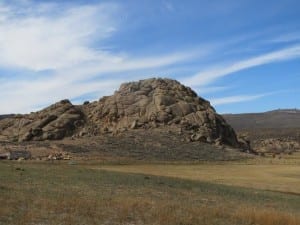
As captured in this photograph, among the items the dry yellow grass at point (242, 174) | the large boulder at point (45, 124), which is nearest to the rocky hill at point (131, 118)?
the large boulder at point (45, 124)

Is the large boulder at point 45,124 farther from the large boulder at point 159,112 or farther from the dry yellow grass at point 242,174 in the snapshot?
the dry yellow grass at point 242,174

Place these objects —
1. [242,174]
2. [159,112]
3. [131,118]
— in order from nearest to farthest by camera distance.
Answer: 1. [242,174]
2. [159,112]
3. [131,118]

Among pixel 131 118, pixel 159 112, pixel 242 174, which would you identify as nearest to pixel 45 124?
pixel 131 118

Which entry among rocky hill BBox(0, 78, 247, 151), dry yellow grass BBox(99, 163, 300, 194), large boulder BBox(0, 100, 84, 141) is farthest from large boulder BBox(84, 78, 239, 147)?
dry yellow grass BBox(99, 163, 300, 194)

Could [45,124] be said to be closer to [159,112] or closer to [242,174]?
[159,112]

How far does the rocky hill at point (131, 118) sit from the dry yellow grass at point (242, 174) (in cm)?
1544

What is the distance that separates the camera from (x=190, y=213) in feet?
53.8

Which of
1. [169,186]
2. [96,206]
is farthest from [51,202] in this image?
[169,186]

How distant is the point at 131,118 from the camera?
77.2 meters

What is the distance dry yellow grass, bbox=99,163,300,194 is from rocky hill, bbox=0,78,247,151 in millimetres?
15445

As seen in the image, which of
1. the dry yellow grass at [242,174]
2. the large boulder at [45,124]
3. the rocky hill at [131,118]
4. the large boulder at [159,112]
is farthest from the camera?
the large boulder at [159,112]

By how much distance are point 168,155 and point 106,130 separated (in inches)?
531

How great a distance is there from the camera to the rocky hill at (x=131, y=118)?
74500 mm

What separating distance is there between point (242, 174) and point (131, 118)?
2996cm
